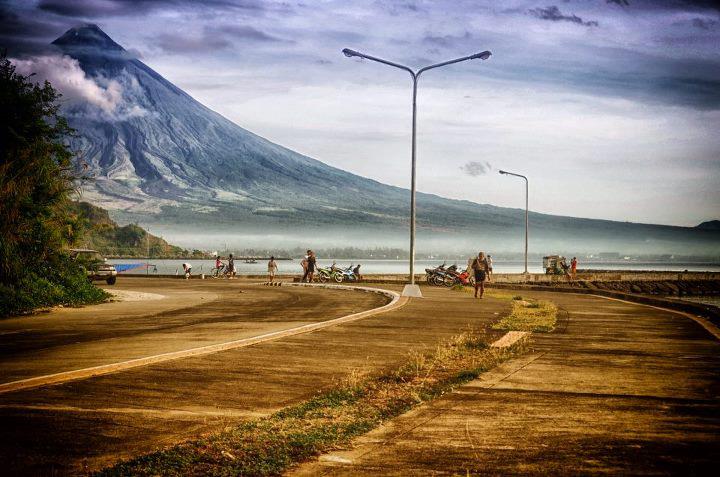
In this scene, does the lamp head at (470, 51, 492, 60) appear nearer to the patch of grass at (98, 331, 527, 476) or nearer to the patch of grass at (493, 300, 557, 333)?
the patch of grass at (493, 300, 557, 333)

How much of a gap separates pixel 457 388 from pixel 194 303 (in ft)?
65.2

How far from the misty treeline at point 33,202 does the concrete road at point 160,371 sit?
2011mm

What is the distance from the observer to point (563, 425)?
7766 mm

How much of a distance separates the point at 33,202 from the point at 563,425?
2128 centimetres

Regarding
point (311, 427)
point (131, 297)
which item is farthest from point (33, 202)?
point (311, 427)

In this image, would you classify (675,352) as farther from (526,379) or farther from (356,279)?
(356,279)

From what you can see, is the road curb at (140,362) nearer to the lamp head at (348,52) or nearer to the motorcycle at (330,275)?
the lamp head at (348,52)

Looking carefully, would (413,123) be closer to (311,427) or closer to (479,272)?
(479,272)

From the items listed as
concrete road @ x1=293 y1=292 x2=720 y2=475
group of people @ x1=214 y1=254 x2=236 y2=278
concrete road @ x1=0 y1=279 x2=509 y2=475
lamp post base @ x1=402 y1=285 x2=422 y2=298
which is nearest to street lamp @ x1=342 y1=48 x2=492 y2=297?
lamp post base @ x1=402 y1=285 x2=422 y2=298

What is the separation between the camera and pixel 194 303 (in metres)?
28.6

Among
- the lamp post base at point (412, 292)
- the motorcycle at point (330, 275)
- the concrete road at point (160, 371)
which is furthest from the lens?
the motorcycle at point (330, 275)

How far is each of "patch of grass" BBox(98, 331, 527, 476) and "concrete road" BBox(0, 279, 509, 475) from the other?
14.5 inches

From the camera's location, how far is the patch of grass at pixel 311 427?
20.2 feet

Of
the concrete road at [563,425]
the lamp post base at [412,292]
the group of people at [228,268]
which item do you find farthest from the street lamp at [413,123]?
the group of people at [228,268]
